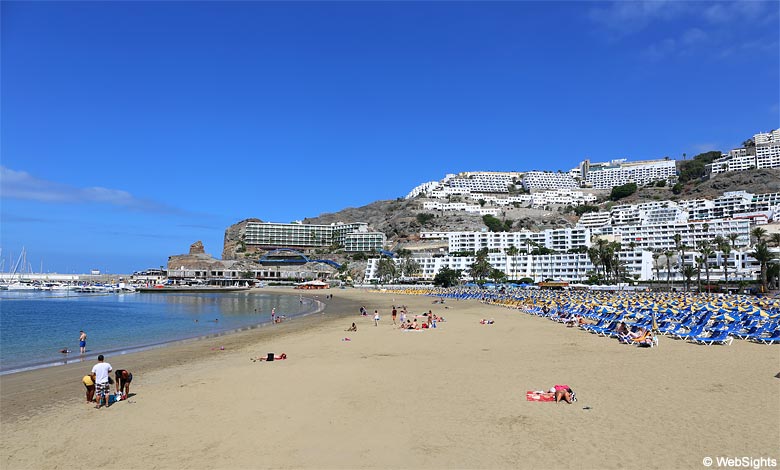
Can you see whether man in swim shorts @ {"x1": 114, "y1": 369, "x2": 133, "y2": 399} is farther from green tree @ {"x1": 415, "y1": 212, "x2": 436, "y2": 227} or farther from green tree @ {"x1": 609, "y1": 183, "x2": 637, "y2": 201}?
green tree @ {"x1": 609, "y1": 183, "x2": 637, "y2": 201}

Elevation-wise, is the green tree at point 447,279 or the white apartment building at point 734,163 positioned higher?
the white apartment building at point 734,163

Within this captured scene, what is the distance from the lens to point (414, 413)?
9219 millimetres

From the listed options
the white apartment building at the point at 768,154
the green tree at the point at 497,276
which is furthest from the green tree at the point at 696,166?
the green tree at the point at 497,276

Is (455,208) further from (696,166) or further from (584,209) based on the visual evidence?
(696,166)

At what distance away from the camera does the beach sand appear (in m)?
7.16

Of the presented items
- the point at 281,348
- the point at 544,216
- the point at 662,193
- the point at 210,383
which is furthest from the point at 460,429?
the point at 662,193

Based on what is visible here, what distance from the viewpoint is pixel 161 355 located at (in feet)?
63.2

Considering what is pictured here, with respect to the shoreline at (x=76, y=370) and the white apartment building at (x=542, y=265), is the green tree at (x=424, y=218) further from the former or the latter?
the shoreline at (x=76, y=370)

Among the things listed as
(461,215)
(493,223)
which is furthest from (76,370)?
(461,215)

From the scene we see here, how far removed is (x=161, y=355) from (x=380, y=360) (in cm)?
924

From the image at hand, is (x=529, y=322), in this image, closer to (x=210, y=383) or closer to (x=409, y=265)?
(x=210, y=383)

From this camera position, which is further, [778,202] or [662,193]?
[662,193]

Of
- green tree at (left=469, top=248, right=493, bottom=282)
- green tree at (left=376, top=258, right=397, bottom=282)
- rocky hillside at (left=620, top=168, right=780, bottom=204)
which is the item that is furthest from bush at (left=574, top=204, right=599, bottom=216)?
green tree at (left=376, top=258, right=397, bottom=282)

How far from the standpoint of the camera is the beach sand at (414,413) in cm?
716
